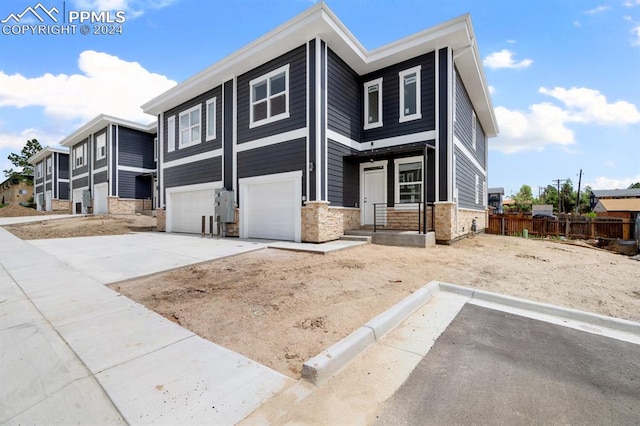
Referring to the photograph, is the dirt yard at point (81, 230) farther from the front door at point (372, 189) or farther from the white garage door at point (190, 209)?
the front door at point (372, 189)

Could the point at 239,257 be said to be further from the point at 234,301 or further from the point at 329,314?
the point at 329,314

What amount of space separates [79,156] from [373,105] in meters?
26.1

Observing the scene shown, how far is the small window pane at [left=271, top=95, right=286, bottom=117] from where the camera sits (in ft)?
33.8

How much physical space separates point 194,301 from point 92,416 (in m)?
2.29

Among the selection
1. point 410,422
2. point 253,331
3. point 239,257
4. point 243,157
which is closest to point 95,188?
point 243,157

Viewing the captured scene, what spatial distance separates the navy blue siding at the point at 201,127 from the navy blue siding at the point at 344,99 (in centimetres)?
535

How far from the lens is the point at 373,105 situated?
11.2 meters

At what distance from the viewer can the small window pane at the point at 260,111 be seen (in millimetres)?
10852

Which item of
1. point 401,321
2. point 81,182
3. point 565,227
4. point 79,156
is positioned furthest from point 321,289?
point 79,156

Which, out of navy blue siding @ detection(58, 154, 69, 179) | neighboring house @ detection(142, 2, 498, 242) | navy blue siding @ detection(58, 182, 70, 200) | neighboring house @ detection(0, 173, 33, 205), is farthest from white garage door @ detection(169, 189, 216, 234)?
neighboring house @ detection(0, 173, 33, 205)

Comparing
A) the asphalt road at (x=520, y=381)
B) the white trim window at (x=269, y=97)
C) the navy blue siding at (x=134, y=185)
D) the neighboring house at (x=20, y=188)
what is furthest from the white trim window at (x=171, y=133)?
the neighboring house at (x=20, y=188)

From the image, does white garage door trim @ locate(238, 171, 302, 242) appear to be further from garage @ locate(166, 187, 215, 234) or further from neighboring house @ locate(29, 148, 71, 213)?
neighboring house @ locate(29, 148, 71, 213)

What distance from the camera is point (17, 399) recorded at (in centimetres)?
196

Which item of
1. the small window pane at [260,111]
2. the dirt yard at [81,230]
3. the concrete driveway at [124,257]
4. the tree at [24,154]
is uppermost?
the tree at [24,154]
